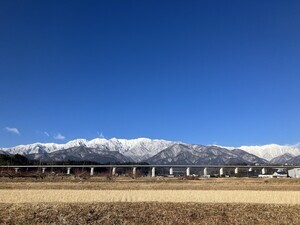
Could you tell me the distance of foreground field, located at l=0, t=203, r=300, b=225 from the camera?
19781 mm

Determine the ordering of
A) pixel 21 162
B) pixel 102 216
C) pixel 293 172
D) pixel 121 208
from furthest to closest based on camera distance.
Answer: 1. pixel 21 162
2. pixel 293 172
3. pixel 121 208
4. pixel 102 216

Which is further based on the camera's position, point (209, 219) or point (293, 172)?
point (293, 172)

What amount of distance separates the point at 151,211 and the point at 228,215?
493 centimetres

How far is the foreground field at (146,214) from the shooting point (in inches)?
779

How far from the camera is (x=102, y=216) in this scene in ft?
68.1

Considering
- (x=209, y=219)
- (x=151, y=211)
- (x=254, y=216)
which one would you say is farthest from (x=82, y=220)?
(x=254, y=216)

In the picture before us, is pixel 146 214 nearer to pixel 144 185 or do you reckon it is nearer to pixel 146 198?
pixel 146 198

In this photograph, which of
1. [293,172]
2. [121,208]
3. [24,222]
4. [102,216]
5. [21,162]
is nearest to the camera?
[24,222]

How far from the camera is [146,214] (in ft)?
69.5

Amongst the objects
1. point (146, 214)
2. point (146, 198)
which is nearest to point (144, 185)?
point (146, 198)

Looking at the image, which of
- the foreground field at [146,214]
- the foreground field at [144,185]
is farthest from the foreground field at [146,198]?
the foreground field at [144,185]

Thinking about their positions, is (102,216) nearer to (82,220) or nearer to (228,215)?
(82,220)

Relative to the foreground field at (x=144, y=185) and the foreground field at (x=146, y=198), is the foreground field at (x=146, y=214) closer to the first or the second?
the foreground field at (x=146, y=198)

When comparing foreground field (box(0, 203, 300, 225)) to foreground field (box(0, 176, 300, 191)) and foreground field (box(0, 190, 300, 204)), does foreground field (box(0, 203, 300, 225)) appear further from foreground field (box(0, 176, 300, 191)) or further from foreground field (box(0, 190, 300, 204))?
foreground field (box(0, 176, 300, 191))
